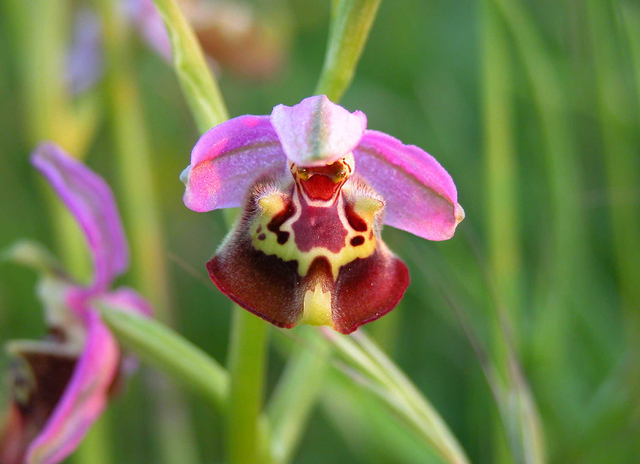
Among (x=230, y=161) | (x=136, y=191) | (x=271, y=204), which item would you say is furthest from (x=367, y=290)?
(x=136, y=191)

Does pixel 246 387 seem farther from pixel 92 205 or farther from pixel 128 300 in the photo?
pixel 92 205

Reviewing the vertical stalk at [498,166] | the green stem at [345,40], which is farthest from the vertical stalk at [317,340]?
the vertical stalk at [498,166]

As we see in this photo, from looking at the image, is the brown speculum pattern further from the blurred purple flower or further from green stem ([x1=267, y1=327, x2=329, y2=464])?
the blurred purple flower

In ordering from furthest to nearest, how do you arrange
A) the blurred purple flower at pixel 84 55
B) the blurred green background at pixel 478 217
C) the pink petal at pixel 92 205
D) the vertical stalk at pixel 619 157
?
the blurred purple flower at pixel 84 55, the vertical stalk at pixel 619 157, the blurred green background at pixel 478 217, the pink petal at pixel 92 205

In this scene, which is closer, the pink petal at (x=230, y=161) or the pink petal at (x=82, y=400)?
the pink petal at (x=230, y=161)

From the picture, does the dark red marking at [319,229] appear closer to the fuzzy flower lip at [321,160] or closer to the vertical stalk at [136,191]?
the fuzzy flower lip at [321,160]

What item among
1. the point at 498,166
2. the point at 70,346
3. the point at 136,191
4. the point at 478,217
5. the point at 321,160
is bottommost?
the point at 478,217

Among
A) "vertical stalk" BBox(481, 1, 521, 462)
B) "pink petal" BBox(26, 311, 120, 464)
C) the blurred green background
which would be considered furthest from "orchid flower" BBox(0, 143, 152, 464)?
"vertical stalk" BBox(481, 1, 521, 462)
